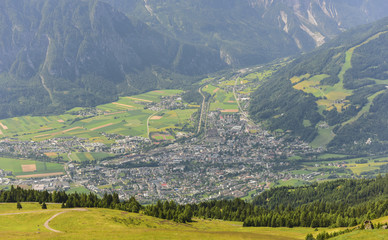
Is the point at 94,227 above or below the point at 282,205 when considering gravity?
above

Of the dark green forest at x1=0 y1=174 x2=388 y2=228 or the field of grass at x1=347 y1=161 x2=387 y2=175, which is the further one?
the field of grass at x1=347 y1=161 x2=387 y2=175

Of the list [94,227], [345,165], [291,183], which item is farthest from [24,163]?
[345,165]

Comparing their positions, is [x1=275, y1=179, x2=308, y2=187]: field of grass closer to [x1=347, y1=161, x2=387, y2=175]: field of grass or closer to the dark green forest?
the dark green forest

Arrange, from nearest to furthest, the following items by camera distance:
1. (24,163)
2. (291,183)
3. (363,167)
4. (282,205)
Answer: (282,205) → (291,183) → (363,167) → (24,163)

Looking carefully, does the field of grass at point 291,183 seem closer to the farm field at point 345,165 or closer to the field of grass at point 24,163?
the farm field at point 345,165

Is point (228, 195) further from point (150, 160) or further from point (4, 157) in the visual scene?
point (4, 157)

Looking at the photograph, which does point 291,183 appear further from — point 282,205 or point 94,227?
point 94,227

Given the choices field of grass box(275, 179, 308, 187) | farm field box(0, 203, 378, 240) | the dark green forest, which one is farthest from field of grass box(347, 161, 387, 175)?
farm field box(0, 203, 378, 240)

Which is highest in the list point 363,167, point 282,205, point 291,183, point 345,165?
point 345,165

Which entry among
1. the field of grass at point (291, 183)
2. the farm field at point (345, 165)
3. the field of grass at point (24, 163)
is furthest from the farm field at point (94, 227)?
the farm field at point (345, 165)

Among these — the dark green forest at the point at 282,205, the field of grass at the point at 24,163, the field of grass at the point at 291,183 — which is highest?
the field of grass at the point at 24,163
